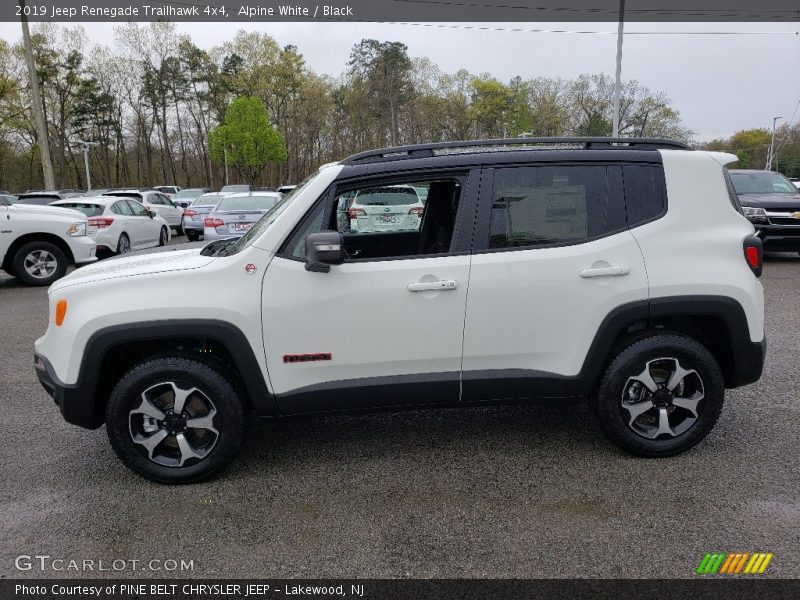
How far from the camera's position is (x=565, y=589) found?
102 inches

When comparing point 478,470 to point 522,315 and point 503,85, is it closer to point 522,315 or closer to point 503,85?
point 522,315

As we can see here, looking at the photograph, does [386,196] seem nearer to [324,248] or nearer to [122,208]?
[324,248]

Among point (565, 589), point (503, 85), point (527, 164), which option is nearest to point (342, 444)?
point (565, 589)

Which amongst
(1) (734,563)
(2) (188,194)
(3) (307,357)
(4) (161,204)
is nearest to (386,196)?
(3) (307,357)

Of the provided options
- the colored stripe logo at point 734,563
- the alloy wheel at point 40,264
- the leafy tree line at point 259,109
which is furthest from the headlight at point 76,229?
the leafy tree line at point 259,109

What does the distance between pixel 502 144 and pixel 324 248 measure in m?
1.26

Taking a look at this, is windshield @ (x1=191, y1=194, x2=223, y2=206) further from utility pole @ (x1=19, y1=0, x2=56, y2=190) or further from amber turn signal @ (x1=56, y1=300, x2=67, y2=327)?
amber turn signal @ (x1=56, y1=300, x2=67, y2=327)

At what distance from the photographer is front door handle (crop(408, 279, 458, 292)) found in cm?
343

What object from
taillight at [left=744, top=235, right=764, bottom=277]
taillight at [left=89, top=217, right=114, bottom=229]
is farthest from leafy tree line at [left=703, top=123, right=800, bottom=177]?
taillight at [left=744, top=235, right=764, bottom=277]

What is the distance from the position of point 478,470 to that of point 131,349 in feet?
7.03

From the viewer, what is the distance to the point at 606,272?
11.6 ft

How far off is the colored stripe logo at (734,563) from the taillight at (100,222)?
43.1 ft

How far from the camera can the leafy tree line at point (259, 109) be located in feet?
157

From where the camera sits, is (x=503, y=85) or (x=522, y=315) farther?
(x=503, y=85)
